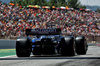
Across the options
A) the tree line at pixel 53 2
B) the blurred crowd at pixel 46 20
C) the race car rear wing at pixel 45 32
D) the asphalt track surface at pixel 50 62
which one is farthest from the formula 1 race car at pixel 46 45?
the tree line at pixel 53 2

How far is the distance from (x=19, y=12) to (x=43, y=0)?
1651 inches

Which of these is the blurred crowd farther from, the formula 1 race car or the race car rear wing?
the formula 1 race car

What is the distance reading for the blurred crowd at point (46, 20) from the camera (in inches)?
1332

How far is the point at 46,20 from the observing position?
39688 millimetres

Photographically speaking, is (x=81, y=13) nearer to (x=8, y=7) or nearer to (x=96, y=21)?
(x=96, y=21)

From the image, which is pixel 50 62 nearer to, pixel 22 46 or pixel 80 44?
pixel 22 46

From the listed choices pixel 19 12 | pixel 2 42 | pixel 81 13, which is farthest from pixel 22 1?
pixel 2 42

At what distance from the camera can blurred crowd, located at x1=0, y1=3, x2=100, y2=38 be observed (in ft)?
111

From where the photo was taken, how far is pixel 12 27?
33062mm

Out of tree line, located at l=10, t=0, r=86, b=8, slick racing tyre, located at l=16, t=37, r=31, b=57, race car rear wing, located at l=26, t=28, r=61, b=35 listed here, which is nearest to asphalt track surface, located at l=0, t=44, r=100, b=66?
slick racing tyre, located at l=16, t=37, r=31, b=57

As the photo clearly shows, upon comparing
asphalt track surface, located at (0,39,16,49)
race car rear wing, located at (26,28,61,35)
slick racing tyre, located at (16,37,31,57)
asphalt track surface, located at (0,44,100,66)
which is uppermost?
race car rear wing, located at (26,28,61,35)

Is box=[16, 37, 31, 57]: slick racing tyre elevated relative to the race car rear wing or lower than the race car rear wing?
lower

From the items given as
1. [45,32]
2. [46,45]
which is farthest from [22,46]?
[45,32]

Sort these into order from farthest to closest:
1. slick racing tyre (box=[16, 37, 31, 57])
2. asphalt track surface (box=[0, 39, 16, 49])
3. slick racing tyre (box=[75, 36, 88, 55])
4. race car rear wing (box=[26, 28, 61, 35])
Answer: asphalt track surface (box=[0, 39, 16, 49])
slick racing tyre (box=[75, 36, 88, 55])
race car rear wing (box=[26, 28, 61, 35])
slick racing tyre (box=[16, 37, 31, 57])
